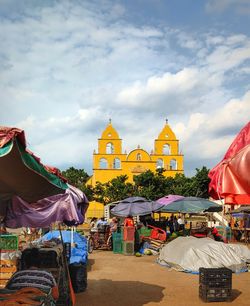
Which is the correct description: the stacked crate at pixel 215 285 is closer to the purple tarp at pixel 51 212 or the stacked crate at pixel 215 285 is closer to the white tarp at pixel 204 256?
the white tarp at pixel 204 256

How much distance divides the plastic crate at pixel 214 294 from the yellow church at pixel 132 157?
38.6 metres

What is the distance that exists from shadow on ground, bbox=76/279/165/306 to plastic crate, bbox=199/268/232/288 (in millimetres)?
1070

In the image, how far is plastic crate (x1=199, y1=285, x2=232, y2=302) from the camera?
353 inches

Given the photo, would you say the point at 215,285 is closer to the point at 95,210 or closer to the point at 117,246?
the point at 117,246

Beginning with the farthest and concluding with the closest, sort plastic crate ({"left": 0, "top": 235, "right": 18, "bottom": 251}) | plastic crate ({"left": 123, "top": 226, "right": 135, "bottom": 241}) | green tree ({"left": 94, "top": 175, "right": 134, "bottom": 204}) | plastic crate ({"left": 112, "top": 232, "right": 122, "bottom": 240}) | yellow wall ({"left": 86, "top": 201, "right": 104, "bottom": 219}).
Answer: yellow wall ({"left": 86, "top": 201, "right": 104, "bottom": 219}) < green tree ({"left": 94, "top": 175, "right": 134, "bottom": 204}) < plastic crate ({"left": 112, "top": 232, "right": 122, "bottom": 240}) < plastic crate ({"left": 123, "top": 226, "right": 135, "bottom": 241}) < plastic crate ({"left": 0, "top": 235, "right": 18, "bottom": 251})

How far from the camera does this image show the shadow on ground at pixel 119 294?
8867 millimetres

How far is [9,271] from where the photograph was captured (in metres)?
8.88

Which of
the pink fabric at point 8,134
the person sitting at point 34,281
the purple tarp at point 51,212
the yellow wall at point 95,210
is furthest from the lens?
the yellow wall at point 95,210

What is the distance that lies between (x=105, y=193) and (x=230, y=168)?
38727 mm

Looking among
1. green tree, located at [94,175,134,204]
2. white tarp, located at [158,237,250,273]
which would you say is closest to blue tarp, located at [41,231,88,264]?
white tarp, located at [158,237,250,273]

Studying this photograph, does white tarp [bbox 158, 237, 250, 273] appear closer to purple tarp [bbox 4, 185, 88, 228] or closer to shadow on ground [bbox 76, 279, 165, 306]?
shadow on ground [bbox 76, 279, 165, 306]

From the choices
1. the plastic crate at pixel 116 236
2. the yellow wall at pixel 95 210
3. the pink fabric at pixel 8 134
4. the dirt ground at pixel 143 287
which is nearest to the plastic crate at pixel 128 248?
the plastic crate at pixel 116 236

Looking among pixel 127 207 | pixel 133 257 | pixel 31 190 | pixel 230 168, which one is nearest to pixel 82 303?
pixel 31 190

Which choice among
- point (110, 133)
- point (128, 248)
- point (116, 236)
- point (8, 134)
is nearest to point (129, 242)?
point (128, 248)
